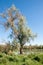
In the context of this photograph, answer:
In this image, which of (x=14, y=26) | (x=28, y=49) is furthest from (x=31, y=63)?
(x=28, y=49)

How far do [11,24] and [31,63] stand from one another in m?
17.1

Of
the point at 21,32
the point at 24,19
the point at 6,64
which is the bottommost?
the point at 6,64

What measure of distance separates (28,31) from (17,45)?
283cm

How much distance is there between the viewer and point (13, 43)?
27.9m

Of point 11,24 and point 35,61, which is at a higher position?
point 11,24

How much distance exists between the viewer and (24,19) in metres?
28.6

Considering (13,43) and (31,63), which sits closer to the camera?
(31,63)

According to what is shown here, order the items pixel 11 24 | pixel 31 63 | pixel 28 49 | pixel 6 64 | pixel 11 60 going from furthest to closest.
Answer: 1. pixel 28 49
2. pixel 11 24
3. pixel 11 60
4. pixel 31 63
5. pixel 6 64

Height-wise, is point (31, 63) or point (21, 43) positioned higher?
point (21, 43)

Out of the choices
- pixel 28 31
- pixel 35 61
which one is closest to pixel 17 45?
pixel 28 31

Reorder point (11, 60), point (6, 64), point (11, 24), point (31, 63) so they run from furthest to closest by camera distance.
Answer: point (11, 24) → point (11, 60) → point (31, 63) → point (6, 64)

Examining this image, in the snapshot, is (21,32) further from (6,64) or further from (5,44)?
(6,64)

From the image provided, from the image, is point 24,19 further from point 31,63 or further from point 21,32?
point 31,63

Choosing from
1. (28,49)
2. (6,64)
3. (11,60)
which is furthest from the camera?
(28,49)
